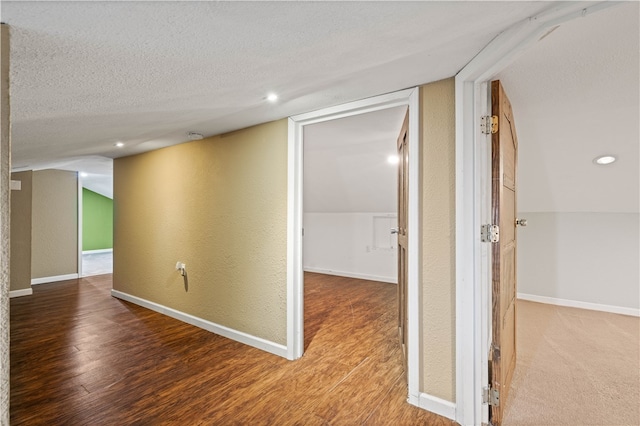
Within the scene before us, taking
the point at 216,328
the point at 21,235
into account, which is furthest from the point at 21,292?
the point at 216,328

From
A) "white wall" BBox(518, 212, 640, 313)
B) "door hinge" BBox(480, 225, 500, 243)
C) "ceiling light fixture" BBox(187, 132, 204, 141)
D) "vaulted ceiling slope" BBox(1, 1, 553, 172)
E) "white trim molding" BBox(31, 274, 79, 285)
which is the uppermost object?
"ceiling light fixture" BBox(187, 132, 204, 141)

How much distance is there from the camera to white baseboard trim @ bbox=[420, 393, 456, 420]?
5.30 feet

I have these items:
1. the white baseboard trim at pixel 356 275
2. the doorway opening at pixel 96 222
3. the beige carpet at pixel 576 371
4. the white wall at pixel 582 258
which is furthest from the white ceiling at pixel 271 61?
the doorway opening at pixel 96 222

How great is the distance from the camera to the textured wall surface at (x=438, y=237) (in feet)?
5.36

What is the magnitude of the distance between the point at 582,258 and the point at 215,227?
3869mm

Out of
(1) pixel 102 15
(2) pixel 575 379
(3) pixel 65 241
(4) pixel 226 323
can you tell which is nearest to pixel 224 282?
(4) pixel 226 323

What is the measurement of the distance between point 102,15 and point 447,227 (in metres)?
1.64

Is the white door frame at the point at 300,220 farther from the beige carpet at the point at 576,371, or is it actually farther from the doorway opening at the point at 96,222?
the doorway opening at the point at 96,222

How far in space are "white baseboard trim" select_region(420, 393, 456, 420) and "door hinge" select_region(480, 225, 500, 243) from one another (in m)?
0.89

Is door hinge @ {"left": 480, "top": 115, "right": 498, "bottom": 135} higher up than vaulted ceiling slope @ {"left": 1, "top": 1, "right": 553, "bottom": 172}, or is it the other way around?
vaulted ceiling slope @ {"left": 1, "top": 1, "right": 553, "bottom": 172}

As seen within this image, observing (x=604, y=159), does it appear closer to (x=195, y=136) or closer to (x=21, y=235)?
(x=195, y=136)

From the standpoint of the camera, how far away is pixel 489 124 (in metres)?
1.49

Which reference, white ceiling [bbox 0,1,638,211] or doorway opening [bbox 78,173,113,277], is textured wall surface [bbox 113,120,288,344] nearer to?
white ceiling [bbox 0,1,638,211]

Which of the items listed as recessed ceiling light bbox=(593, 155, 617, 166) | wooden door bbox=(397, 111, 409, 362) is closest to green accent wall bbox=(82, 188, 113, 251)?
wooden door bbox=(397, 111, 409, 362)
